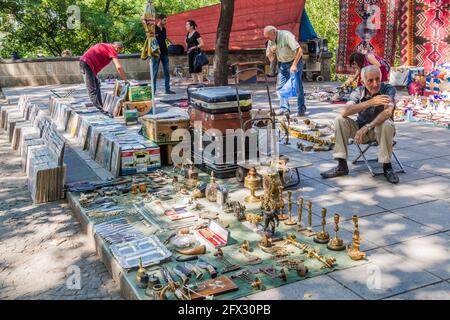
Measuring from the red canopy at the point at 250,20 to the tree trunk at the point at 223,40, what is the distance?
15.5ft

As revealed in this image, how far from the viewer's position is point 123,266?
3979mm

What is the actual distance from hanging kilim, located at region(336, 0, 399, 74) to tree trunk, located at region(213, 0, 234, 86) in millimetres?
4703

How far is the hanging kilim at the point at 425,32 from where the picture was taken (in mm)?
12852

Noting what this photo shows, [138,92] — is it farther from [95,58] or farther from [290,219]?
[290,219]

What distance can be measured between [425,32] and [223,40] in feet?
18.4

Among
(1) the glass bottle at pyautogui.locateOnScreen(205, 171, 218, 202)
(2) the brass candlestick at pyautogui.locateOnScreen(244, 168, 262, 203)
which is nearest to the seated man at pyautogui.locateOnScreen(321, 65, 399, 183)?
(2) the brass candlestick at pyautogui.locateOnScreen(244, 168, 262, 203)

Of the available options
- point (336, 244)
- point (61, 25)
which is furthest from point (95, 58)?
point (61, 25)

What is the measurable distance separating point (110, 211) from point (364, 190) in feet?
9.53

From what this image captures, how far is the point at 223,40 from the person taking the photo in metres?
12.1

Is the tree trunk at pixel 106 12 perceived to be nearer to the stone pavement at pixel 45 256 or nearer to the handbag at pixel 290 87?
the handbag at pixel 290 87

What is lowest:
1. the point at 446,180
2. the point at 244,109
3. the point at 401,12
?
the point at 446,180

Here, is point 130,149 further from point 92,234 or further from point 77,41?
point 77,41

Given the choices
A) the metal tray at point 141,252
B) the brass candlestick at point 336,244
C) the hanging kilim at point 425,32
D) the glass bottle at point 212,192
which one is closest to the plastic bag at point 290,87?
the glass bottle at point 212,192
